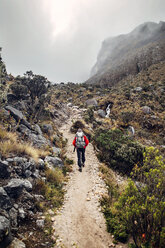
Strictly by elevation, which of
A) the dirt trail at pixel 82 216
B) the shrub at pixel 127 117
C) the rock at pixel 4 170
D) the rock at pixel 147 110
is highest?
the rock at pixel 147 110

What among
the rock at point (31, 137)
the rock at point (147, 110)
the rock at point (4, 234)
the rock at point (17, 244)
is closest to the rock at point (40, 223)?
the rock at point (17, 244)

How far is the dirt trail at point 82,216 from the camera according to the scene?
3416 millimetres

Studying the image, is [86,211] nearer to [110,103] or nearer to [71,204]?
[71,204]

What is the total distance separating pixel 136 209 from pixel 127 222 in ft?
1.69

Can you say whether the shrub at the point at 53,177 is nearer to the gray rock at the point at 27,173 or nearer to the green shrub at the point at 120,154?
the gray rock at the point at 27,173

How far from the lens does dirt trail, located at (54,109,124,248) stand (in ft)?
11.2

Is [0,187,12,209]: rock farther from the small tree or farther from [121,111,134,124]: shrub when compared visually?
[121,111,134,124]: shrub

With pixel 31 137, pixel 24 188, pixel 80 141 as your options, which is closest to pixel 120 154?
pixel 80 141

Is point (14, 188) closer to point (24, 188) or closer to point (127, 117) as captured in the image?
point (24, 188)

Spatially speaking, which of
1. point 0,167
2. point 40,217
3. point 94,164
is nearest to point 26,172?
point 0,167

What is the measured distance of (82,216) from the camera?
428 cm

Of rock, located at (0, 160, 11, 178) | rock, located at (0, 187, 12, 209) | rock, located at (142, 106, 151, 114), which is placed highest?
rock, located at (142, 106, 151, 114)

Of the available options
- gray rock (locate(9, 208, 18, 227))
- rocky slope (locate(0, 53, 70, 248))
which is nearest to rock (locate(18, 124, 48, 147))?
rocky slope (locate(0, 53, 70, 248))

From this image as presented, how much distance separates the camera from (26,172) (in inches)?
185
